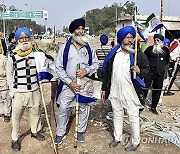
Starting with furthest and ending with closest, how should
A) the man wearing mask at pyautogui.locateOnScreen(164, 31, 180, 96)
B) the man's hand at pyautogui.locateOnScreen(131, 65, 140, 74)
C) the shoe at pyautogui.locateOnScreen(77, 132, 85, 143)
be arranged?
the man wearing mask at pyautogui.locateOnScreen(164, 31, 180, 96) < the shoe at pyautogui.locateOnScreen(77, 132, 85, 143) < the man's hand at pyautogui.locateOnScreen(131, 65, 140, 74)

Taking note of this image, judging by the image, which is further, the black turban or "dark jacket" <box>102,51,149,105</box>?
the black turban

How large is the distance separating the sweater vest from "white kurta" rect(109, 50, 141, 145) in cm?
126

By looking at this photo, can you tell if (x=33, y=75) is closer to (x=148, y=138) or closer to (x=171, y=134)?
(x=148, y=138)

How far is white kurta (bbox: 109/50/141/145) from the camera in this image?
466 cm

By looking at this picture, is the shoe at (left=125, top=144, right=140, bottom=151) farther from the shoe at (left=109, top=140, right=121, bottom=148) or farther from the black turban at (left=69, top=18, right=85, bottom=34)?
the black turban at (left=69, top=18, right=85, bottom=34)

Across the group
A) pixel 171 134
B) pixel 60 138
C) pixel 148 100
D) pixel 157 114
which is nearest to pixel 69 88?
pixel 60 138

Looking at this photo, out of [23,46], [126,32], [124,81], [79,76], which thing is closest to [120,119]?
[124,81]

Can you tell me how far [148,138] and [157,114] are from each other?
5.27 feet

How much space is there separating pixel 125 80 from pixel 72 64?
2.86ft

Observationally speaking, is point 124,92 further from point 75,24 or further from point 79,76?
point 75,24

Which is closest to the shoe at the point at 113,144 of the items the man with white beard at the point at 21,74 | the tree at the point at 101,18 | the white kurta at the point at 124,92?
the white kurta at the point at 124,92

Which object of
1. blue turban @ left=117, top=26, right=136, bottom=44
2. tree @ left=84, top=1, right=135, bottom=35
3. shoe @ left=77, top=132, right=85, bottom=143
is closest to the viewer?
blue turban @ left=117, top=26, right=136, bottom=44

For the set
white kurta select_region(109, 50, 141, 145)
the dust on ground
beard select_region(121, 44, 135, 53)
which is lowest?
the dust on ground

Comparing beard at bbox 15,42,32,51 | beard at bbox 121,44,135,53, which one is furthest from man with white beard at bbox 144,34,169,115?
beard at bbox 15,42,32,51
